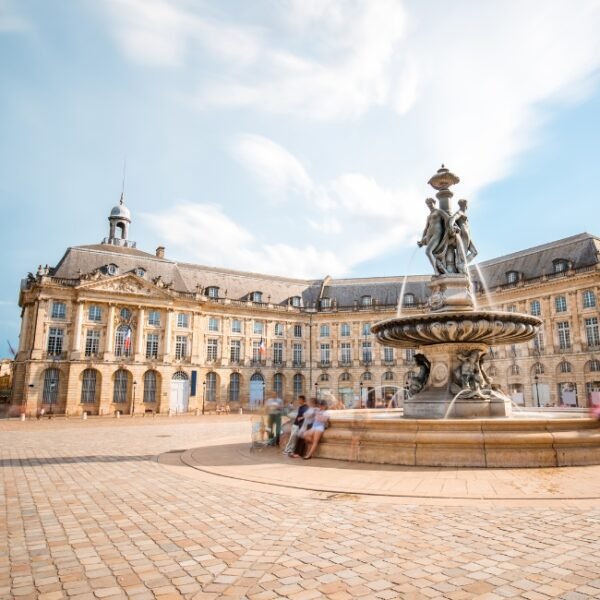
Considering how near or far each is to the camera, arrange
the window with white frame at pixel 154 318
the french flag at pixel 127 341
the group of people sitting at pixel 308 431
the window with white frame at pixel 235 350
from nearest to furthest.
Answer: the group of people sitting at pixel 308 431
the french flag at pixel 127 341
the window with white frame at pixel 154 318
the window with white frame at pixel 235 350

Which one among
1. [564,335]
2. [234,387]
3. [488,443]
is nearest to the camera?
[488,443]

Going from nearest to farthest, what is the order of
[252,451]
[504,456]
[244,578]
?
[244,578] → [504,456] → [252,451]

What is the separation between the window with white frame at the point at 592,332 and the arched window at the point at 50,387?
4901cm

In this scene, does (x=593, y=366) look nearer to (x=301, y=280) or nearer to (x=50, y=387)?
(x=301, y=280)

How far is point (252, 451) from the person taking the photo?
12141mm

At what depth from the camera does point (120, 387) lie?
46.3 metres

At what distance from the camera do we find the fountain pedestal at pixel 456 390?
37.3 ft

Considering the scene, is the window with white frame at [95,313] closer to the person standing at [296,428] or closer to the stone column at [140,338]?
the stone column at [140,338]

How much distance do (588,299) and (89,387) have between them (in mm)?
47271

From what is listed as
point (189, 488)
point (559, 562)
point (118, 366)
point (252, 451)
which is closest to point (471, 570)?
point (559, 562)

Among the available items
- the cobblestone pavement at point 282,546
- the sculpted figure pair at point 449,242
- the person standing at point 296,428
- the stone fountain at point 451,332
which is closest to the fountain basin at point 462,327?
the stone fountain at point 451,332

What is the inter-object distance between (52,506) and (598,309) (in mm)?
44780

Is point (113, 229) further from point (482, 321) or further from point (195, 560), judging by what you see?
point (195, 560)

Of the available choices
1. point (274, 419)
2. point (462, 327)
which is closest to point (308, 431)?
point (274, 419)
